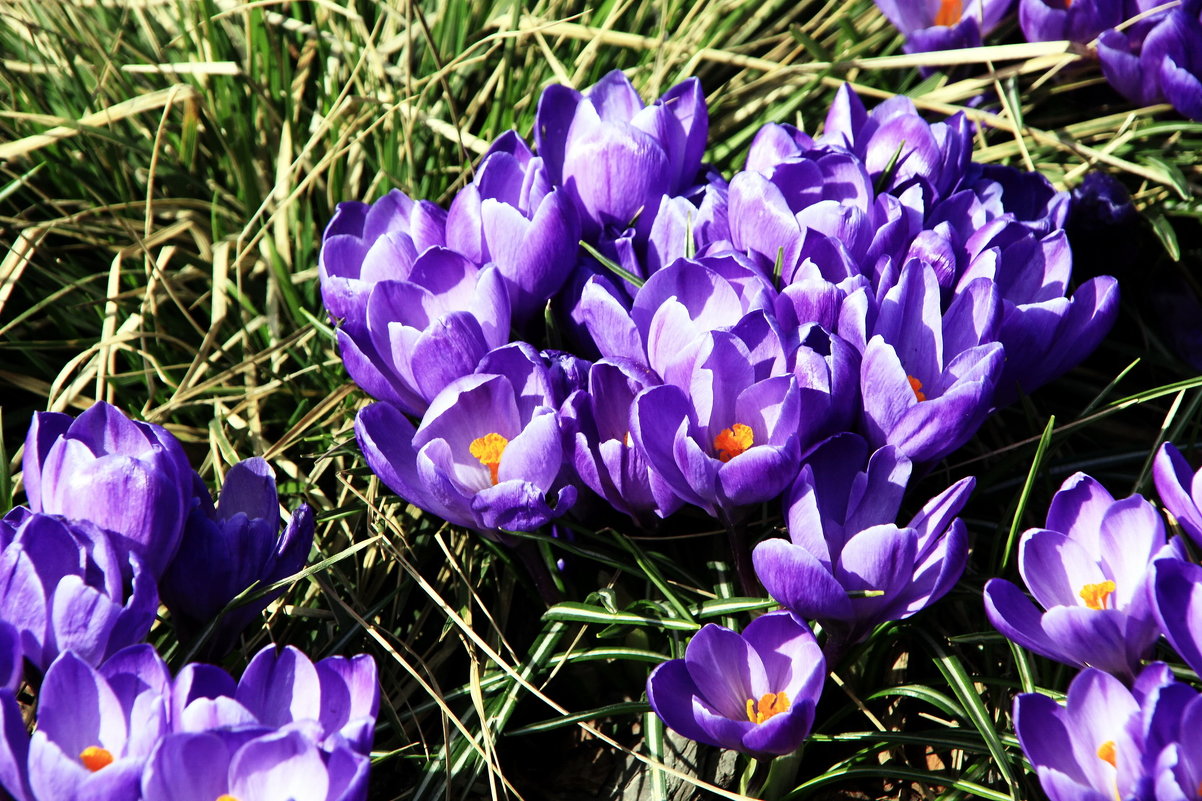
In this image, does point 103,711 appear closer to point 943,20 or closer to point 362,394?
point 362,394

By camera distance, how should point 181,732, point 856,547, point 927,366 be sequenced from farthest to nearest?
point 927,366, point 856,547, point 181,732

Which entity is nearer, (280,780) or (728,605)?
(280,780)

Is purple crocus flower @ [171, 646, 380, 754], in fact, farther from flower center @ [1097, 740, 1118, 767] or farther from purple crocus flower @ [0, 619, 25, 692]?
flower center @ [1097, 740, 1118, 767]

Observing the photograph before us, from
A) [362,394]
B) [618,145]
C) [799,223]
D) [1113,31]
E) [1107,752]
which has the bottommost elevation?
[1107,752]

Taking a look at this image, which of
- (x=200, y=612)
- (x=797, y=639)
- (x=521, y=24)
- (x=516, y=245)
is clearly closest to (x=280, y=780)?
(x=200, y=612)

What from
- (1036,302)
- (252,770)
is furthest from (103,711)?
(1036,302)

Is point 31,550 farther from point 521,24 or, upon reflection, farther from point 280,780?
point 521,24

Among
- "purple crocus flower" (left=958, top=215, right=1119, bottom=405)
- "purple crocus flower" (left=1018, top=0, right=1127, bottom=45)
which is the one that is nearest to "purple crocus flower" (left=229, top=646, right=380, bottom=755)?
"purple crocus flower" (left=958, top=215, right=1119, bottom=405)
